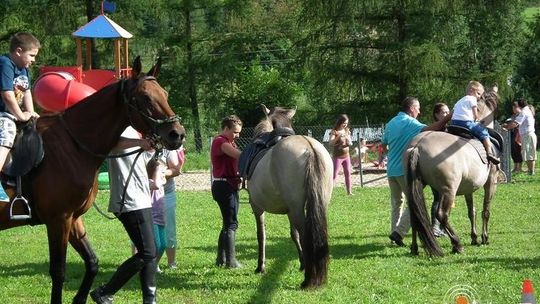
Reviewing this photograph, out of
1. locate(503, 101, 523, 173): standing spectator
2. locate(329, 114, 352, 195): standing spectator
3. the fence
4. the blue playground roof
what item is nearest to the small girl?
locate(329, 114, 352, 195): standing spectator

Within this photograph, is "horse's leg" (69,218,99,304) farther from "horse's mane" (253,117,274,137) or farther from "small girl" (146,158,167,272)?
"horse's mane" (253,117,274,137)

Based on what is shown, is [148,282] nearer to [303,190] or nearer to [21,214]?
[21,214]

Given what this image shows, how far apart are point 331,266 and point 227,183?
1650 mm

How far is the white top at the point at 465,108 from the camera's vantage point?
35.1 ft

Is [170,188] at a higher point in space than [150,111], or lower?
lower

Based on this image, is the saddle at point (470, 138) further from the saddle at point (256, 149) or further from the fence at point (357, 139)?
the fence at point (357, 139)

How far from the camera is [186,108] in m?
35.8

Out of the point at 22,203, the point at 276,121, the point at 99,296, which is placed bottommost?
the point at 99,296

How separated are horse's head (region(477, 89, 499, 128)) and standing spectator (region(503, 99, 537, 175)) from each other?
1051cm

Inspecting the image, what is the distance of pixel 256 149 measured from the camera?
9383 millimetres

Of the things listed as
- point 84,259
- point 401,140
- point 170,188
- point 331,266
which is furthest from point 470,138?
point 84,259

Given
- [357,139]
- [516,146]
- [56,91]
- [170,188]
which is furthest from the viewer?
[357,139]

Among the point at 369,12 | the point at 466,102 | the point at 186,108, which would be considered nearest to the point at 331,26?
the point at 369,12

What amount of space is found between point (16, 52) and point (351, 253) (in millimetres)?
5764
